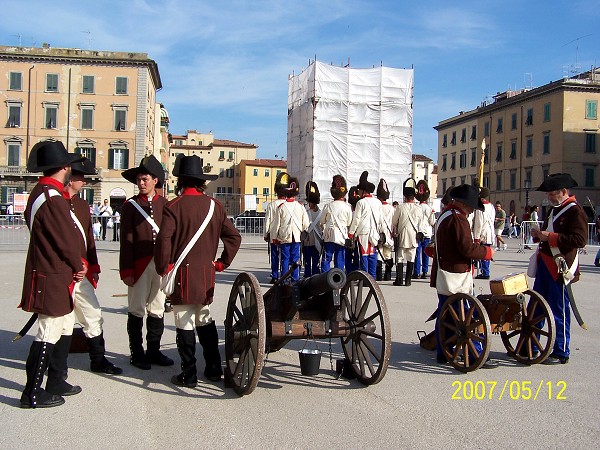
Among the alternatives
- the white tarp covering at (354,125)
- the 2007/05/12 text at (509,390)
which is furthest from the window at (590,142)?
the 2007/05/12 text at (509,390)

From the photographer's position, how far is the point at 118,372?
5949 mm

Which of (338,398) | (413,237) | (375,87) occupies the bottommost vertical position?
(338,398)

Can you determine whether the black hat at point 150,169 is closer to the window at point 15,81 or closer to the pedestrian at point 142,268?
the pedestrian at point 142,268

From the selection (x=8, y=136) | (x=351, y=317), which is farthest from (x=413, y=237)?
(x=8, y=136)

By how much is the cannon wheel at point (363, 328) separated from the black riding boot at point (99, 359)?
2.12 metres

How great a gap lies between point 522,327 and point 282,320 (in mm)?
2518

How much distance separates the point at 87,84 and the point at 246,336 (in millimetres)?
59695

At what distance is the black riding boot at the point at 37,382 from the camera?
4910mm

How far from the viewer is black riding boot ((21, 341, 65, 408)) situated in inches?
193

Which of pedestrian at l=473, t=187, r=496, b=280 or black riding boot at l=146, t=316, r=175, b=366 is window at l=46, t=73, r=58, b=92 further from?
black riding boot at l=146, t=316, r=175, b=366

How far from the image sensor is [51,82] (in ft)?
196

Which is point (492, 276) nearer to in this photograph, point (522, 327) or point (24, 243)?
point (522, 327)

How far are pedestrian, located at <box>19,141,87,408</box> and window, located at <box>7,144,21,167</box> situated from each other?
59.9 metres

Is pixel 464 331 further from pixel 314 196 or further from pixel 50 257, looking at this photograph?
pixel 314 196
